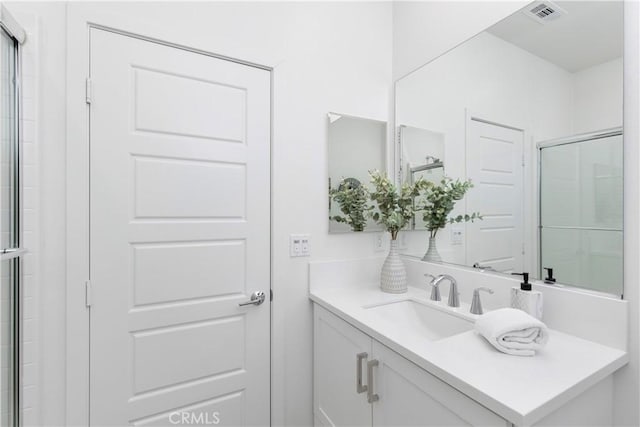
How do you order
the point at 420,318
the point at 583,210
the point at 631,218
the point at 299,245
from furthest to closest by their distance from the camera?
the point at 299,245
the point at 420,318
the point at 583,210
the point at 631,218

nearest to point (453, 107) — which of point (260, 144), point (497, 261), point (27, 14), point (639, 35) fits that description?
point (639, 35)

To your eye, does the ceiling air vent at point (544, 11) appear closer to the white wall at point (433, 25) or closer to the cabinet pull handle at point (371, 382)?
the white wall at point (433, 25)

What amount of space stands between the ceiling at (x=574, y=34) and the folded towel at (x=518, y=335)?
2.92 ft

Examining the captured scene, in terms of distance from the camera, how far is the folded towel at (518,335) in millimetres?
864

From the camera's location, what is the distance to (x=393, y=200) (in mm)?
1574

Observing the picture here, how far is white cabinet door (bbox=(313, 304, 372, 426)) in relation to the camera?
115cm

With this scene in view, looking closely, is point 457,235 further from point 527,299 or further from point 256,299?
point 256,299

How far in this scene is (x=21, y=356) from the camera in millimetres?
1046

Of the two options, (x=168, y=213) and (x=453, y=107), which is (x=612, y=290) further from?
(x=168, y=213)

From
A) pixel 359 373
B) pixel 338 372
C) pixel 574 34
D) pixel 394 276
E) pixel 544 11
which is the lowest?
pixel 338 372

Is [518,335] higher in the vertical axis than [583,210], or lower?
lower

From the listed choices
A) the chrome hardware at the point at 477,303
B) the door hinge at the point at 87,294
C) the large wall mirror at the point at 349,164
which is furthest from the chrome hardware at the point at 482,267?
the door hinge at the point at 87,294

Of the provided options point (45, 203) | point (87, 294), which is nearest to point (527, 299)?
point (87, 294)

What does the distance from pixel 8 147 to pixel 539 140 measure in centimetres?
187
